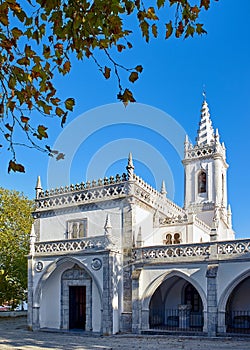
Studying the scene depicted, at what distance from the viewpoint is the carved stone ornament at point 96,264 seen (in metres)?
20.3

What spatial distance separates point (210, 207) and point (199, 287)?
9916 millimetres

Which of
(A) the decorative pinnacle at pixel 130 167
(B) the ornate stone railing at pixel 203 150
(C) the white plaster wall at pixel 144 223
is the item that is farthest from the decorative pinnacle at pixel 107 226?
(B) the ornate stone railing at pixel 203 150

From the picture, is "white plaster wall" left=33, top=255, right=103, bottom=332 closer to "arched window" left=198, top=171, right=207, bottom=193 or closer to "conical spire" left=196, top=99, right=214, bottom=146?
"arched window" left=198, top=171, right=207, bottom=193

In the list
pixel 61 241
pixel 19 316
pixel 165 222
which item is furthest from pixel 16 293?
pixel 165 222

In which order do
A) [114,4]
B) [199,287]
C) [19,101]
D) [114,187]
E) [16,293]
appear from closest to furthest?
[114,4]
[19,101]
[199,287]
[114,187]
[16,293]

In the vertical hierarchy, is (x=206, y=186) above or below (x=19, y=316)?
above

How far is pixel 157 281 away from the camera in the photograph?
19875 mm

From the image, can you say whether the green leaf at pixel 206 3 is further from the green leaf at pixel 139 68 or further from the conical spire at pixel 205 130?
the conical spire at pixel 205 130

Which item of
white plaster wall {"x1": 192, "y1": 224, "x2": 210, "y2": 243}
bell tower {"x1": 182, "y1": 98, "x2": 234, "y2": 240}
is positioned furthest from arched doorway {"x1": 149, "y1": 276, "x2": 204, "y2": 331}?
bell tower {"x1": 182, "y1": 98, "x2": 234, "y2": 240}

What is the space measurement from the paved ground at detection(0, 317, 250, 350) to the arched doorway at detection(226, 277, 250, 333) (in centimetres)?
301

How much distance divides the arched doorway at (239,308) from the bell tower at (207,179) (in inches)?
263

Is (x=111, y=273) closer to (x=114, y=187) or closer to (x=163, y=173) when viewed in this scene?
(x=114, y=187)

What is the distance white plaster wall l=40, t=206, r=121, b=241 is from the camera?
2148 cm

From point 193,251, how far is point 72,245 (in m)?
5.78
